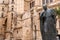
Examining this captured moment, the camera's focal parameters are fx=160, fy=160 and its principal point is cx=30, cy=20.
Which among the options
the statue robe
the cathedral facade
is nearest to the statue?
the statue robe

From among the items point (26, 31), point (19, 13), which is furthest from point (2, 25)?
point (26, 31)

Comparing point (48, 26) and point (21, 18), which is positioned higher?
point (21, 18)

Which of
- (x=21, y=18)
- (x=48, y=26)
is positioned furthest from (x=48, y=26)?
(x=21, y=18)

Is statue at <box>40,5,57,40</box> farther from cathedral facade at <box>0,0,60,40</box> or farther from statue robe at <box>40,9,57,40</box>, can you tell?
cathedral facade at <box>0,0,60,40</box>

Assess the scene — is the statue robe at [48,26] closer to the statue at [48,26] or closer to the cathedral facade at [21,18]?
the statue at [48,26]

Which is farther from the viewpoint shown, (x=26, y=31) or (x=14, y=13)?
(x=14, y=13)

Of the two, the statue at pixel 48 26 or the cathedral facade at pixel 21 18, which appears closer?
the statue at pixel 48 26

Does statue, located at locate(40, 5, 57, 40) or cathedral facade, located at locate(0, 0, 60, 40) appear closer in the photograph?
statue, located at locate(40, 5, 57, 40)

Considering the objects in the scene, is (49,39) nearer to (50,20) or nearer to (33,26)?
(50,20)

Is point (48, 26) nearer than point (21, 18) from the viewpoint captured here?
Yes

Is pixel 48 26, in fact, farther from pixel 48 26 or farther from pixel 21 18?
pixel 21 18

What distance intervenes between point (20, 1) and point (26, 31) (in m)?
7.57

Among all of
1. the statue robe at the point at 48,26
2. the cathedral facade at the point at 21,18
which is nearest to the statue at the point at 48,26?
the statue robe at the point at 48,26

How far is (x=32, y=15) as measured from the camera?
77.3 ft
